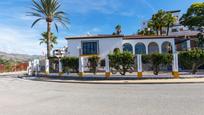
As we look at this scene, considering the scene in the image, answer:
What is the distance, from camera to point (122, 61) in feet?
89.7

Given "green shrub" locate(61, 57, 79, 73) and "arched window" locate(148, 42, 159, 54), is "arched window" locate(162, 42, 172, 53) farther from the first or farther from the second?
"green shrub" locate(61, 57, 79, 73)

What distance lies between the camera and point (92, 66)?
29.3 m

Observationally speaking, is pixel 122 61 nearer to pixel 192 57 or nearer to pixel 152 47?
pixel 192 57

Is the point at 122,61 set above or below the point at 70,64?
above

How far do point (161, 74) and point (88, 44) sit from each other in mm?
22139

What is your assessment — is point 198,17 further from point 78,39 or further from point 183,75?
point 183,75

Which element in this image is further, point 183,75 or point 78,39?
point 78,39

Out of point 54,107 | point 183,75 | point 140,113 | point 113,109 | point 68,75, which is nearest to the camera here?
point 140,113

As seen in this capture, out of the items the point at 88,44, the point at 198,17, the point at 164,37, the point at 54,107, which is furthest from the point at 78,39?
the point at 54,107

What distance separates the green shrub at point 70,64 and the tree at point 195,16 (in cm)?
2979

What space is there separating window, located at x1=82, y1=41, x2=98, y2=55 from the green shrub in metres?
14.9

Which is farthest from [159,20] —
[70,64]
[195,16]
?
[70,64]

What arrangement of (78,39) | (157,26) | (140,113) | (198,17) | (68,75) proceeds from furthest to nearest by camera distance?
(157,26)
(198,17)
(78,39)
(68,75)
(140,113)

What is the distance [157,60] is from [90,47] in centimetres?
2094
